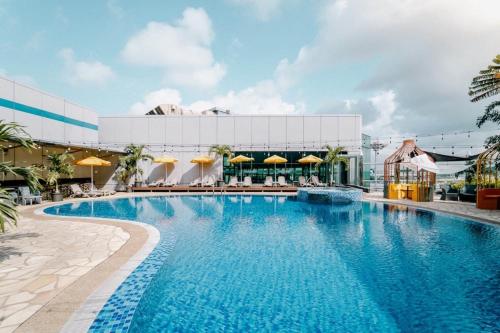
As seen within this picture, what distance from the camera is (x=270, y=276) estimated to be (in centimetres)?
468

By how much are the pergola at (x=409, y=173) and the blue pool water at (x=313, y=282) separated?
6716 millimetres

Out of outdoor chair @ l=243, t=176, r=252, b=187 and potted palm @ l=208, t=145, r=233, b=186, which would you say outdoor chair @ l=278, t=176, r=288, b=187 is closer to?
outdoor chair @ l=243, t=176, r=252, b=187

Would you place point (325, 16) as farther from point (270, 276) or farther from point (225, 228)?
point (270, 276)

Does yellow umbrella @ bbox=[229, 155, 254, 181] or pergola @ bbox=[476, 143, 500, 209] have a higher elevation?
yellow umbrella @ bbox=[229, 155, 254, 181]

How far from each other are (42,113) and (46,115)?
0.34 m

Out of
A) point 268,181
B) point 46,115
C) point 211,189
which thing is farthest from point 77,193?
point 268,181

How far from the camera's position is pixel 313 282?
175 inches

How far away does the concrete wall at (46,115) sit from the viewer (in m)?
15.1

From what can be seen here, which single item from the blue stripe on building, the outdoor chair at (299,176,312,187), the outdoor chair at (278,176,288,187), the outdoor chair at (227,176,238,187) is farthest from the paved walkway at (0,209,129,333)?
the outdoor chair at (299,176,312,187)

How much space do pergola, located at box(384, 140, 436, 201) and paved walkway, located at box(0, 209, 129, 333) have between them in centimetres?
1522

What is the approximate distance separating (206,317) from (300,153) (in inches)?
791

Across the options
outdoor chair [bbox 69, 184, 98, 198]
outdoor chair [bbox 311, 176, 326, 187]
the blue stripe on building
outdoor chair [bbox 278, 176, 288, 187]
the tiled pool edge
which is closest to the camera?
the tiled pool edge

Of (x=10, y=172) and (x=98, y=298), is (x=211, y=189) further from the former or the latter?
(x=98, y=298)

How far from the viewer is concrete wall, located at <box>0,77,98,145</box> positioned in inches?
595
